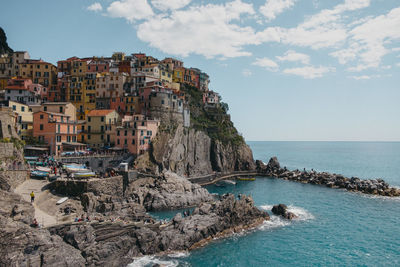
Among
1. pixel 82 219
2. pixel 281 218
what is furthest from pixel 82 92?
pixel 281 218

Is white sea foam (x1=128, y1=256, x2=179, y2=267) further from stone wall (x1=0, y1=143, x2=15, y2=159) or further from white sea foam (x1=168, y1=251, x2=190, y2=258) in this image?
stone wall (x1=0, y1=143, x2=15, y2=159)

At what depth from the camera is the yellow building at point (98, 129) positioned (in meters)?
67.2

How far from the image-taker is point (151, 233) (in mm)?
35875

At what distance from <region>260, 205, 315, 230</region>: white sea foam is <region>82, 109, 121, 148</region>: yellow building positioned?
127 ft

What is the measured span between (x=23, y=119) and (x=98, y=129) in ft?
50.2

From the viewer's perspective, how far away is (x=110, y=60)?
90375 mm

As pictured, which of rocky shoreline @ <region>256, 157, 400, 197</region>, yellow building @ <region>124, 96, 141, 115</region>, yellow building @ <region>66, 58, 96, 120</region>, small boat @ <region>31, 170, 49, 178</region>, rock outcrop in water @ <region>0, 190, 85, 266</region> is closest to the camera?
rock outcrop in water @ <region>0, 190, 85, 266</region>

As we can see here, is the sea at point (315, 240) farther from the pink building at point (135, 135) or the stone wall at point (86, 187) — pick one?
the pink building at point (135, 135)

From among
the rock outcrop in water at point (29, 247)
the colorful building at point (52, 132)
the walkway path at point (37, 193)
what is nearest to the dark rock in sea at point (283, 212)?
the rock outcrop in water at point (29, 247)

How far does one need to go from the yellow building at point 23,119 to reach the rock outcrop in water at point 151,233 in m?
34.4

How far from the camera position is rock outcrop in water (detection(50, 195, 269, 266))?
31.7 m

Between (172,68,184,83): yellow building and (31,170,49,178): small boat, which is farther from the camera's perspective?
(172,68,184,83): yellow building

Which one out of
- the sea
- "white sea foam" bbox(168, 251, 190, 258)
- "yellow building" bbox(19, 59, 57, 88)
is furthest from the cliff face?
"yellow building" bbox(19, 59, 57, 88)

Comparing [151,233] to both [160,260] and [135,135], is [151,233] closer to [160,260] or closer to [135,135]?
[160,260]
